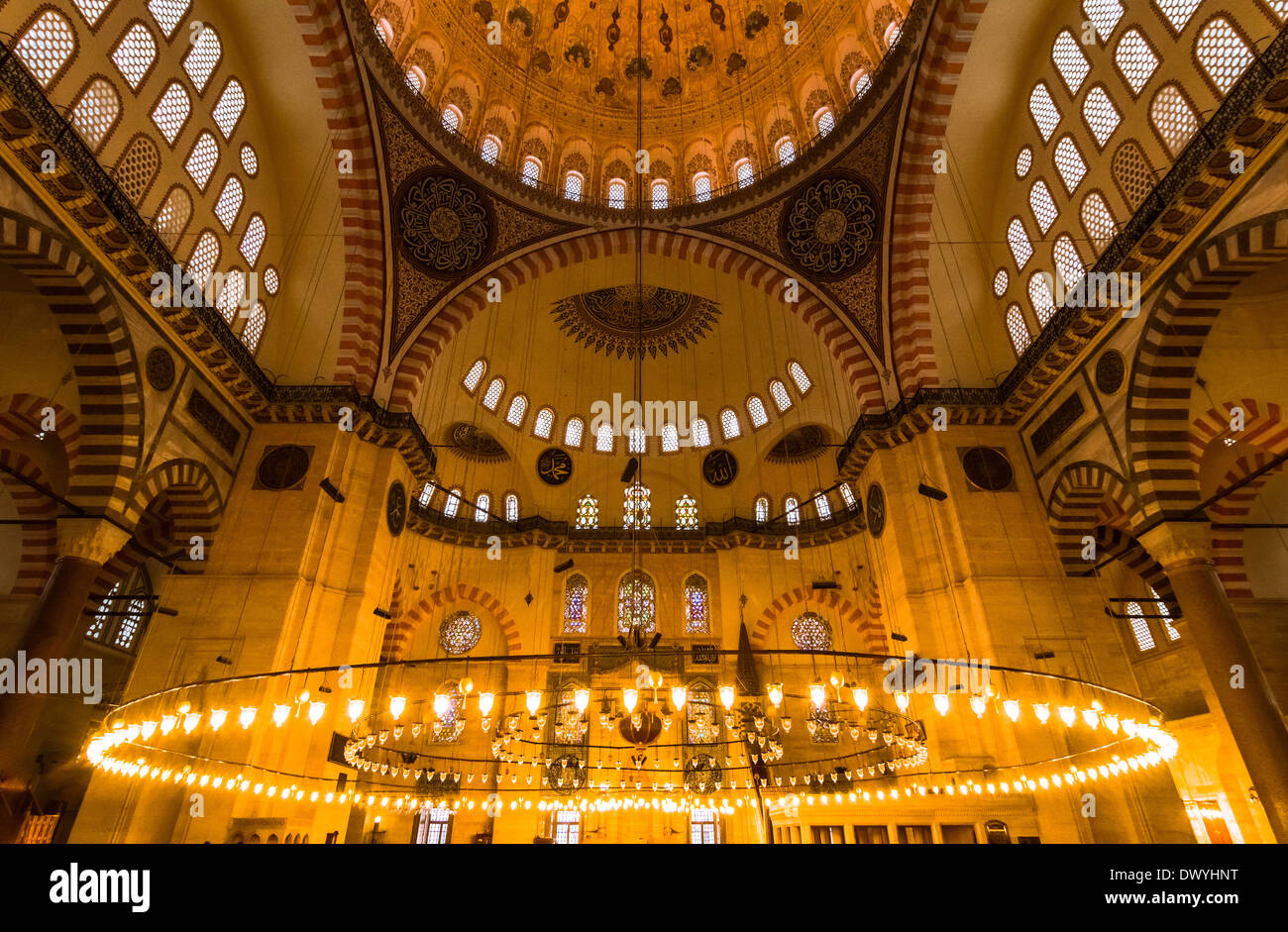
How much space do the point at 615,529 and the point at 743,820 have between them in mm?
7503

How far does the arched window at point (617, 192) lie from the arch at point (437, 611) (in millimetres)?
10114

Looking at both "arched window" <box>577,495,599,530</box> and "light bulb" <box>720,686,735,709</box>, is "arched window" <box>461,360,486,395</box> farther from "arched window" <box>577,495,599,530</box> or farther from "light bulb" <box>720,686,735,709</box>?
"light bulb" <box>720,686,735,709</box>

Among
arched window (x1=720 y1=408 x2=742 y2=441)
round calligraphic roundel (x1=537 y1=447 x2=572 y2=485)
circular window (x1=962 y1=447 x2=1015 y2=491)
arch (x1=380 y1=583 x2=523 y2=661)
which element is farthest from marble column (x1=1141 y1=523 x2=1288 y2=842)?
round calligraphic roundel (x1=537 y1=447 x2=572 y2=485)

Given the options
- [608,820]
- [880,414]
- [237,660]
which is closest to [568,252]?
[880,414]

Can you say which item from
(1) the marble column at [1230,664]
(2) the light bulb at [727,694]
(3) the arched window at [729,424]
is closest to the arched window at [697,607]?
(3) the arched window at [729,424]

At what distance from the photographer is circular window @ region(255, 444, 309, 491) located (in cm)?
1102

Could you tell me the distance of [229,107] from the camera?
1017 centimetres

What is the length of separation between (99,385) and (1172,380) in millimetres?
14321

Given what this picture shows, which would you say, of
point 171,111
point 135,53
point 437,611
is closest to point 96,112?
point 135,53

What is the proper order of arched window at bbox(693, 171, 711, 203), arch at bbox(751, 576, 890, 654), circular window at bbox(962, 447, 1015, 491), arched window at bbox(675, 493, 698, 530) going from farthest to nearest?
arched window at bbox(675, 493, 698, 530) < arch at bbox(751, 576, 890, 654) < arched window at bbox(693, 171, 711, 203) < circular window at bbox(962, 447, 1015, 491)

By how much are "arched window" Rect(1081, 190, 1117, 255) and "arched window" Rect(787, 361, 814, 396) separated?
24.0 feet

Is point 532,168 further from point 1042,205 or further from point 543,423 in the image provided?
point 1042,205

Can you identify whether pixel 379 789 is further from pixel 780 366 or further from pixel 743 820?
pixel 780 366
